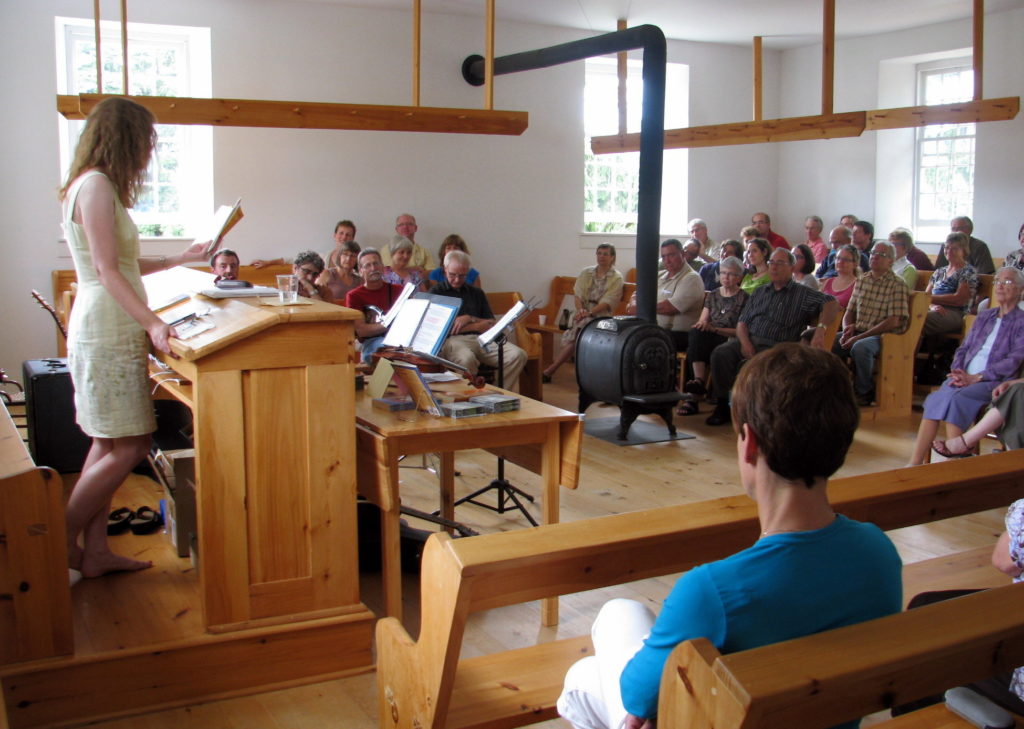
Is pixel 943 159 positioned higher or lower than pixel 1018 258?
higher

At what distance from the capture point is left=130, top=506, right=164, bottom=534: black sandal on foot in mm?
3613

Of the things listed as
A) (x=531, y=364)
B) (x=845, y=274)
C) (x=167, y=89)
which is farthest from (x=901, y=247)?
(x=167, y=89)

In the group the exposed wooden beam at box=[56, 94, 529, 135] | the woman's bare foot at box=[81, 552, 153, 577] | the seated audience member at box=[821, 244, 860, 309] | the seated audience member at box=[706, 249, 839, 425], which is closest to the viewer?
the woman's bare foot at box=[81, 552, 153, 577]

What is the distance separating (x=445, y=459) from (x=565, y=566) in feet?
7.53

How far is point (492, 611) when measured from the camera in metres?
3.38

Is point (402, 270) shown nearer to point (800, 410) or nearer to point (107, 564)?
point (107, 564)

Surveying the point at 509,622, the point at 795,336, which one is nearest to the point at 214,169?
the point at 795,336

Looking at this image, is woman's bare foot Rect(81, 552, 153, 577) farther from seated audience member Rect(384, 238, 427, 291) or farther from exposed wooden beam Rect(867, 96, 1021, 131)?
exposed wooden beam Rect(867, 96, 1021, 131)

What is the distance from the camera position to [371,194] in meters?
9.05

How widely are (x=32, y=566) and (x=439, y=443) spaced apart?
45.3 inches

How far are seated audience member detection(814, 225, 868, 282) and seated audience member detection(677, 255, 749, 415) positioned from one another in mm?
2370

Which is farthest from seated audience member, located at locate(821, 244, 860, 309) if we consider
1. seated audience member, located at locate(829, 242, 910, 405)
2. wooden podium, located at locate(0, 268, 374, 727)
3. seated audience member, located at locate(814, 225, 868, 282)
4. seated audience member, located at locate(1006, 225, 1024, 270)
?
wooden podium, located at locate(0, 268, 374, 727)

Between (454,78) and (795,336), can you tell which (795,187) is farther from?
(795,336)

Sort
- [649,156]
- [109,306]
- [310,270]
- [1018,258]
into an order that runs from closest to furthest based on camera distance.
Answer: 1. [109,306]
2. [310,270]
3. [649,156]
4. [1018,258]
